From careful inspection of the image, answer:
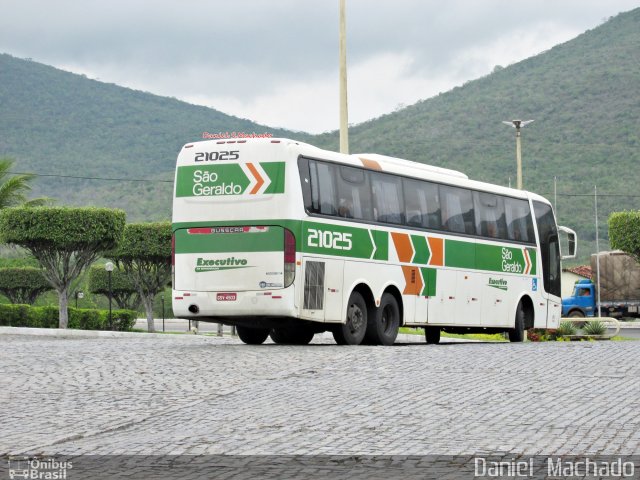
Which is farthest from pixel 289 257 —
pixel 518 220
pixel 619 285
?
pixel 619 285

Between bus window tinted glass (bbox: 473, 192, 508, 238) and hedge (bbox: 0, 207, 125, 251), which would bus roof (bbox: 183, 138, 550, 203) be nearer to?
bus window tinted glass (bbox: 473, 192, 508, 238)

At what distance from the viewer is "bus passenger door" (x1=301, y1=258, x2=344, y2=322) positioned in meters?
20.5

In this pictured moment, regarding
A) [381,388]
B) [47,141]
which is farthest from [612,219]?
[47,141]

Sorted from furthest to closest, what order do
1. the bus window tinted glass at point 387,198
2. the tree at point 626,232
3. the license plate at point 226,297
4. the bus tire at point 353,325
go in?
the tree at point 626,232 < the bus window tinted glass at point 387,198 < the bus tire at point 353,325 < the license plate at point 226,297

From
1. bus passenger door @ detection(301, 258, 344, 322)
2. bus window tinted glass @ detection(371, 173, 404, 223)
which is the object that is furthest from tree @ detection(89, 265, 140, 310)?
bus passenger door @ detection(301, 258, 344, 322)

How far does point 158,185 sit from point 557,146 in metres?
41.8

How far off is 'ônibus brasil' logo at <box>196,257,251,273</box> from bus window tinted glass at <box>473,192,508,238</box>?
286 inches

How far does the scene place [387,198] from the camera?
22.8 meters

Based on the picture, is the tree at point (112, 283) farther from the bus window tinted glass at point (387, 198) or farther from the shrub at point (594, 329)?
the bus window tinted glass at point (387, 198)

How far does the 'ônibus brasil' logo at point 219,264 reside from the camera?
67.6 ft

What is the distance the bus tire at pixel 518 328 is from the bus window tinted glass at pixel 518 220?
5.29 ft

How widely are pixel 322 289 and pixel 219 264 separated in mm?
1803

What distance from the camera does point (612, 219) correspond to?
56562mm

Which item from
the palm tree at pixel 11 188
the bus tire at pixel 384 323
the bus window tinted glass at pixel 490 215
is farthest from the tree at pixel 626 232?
the bus tire at pixel 384 323
